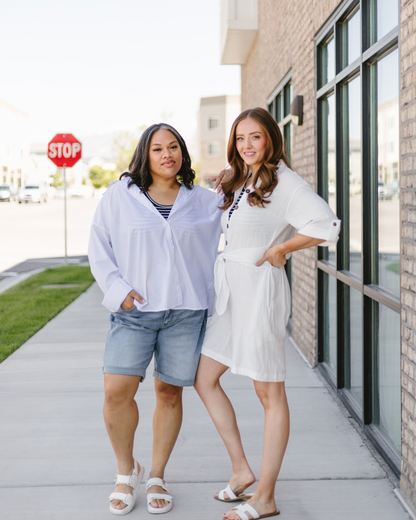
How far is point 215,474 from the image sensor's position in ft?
11.4

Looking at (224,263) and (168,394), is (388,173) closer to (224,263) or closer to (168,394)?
(224,263)

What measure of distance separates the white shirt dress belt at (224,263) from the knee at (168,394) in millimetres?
482

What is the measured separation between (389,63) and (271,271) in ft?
5.15

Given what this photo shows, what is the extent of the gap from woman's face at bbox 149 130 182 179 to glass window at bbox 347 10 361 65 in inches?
72.7

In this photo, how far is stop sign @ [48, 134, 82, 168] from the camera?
1541 centimetres

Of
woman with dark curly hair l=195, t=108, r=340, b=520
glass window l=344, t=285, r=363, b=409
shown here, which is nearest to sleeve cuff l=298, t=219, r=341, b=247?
woman with dark curly hair l=195, t=108, r=340, b=520

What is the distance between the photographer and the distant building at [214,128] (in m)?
68.2

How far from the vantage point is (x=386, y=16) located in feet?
11.8

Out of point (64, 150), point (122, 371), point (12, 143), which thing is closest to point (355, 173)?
point (122, 371)

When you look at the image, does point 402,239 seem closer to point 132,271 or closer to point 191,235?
point 191,235

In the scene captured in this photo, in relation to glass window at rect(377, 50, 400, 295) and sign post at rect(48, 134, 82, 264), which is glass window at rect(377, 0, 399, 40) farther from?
sign post at rect(48, 134, 82, 264)

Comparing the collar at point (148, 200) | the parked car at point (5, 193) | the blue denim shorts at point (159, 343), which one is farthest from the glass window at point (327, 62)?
the parked car at point (5, 193)

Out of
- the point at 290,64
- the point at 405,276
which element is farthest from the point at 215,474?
the point at 290,64

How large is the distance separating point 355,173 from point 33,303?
242 inches
